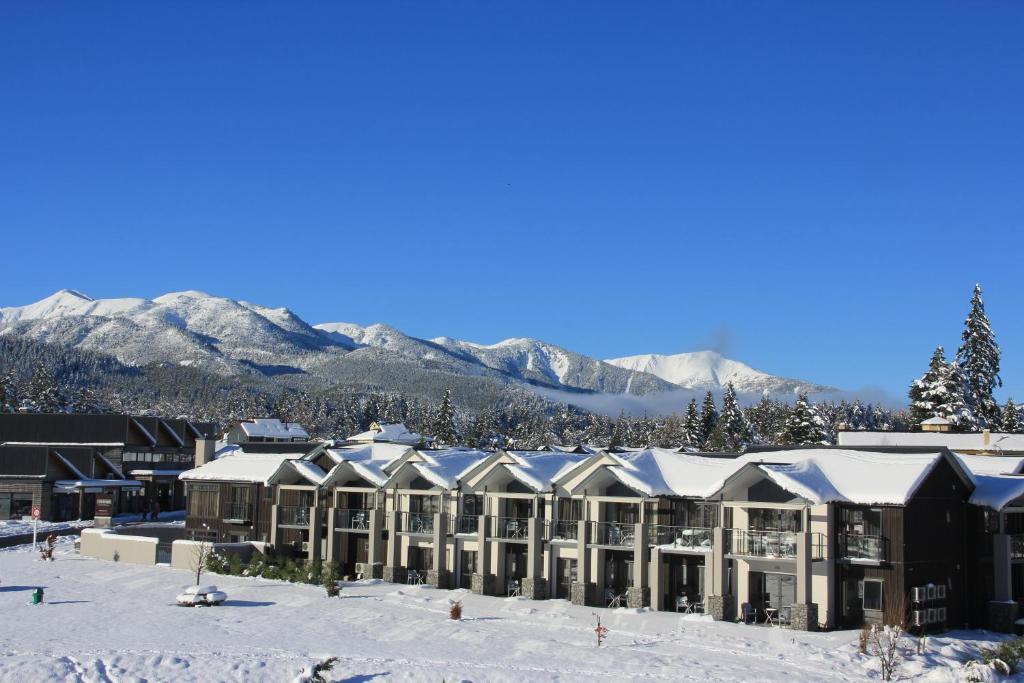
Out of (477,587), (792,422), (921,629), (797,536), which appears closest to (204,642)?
(477,587)

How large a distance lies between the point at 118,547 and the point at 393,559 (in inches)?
530

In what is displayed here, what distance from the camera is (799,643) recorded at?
31.2m

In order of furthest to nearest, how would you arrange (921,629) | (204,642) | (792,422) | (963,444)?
(792,422) → (963,444) → (921,629) → (204,642)

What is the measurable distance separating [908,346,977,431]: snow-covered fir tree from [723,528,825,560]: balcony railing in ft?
122

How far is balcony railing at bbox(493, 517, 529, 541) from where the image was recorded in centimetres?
4197

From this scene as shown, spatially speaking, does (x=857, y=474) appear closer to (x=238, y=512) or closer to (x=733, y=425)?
(x=238, y=512)

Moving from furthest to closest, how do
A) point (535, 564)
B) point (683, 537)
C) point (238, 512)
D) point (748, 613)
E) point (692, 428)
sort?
point (692, 428) → point (238, 512) → point (535, 564) → point (683, 537) → point (748, 613)

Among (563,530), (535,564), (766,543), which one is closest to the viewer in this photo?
(766,543)

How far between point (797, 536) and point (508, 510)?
1311cm

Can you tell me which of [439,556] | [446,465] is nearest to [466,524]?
[439,556]

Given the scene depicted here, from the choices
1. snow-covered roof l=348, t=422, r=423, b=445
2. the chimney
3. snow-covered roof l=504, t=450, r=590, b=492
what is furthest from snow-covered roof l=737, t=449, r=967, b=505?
the chimney

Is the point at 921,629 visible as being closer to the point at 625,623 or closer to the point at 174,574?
the point at 625,623

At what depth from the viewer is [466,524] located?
4356cm

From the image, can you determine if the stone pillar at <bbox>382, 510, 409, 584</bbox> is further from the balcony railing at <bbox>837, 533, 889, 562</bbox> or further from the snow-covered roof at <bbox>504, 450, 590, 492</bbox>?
the balcony railing at <bbox>837, 533, 889, 562</bbox>
